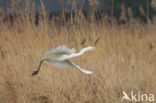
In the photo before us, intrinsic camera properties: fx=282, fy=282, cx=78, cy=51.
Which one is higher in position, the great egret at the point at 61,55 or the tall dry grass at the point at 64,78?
the great egret at the point at 61,55

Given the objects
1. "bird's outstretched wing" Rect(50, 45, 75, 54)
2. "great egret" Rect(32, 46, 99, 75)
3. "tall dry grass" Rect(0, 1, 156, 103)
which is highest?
"bird's outstretched wing" Rect(50, 45, 75, 54)

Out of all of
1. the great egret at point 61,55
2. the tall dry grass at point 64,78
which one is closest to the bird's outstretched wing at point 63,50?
the great egret at point 61,55

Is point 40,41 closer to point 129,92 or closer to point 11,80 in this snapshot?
point 11,80

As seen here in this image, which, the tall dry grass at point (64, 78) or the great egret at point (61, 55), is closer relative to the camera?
the great egret at point (61, 55)

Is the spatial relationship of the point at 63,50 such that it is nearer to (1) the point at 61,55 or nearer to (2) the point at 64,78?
(1) the point at 61,55

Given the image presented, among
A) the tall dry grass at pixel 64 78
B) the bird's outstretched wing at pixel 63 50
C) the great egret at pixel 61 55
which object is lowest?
the tall dry grass at pixel 64 78

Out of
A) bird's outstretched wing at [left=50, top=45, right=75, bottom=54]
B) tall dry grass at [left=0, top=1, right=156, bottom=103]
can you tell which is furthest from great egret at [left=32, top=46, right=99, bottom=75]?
tall dry grass at [left=0, top=1, right=156, bottom=103]

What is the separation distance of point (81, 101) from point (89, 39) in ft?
2.56

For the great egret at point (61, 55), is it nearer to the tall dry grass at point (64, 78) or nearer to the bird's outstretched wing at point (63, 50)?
the bird's outstretched wing at point (63, 50)

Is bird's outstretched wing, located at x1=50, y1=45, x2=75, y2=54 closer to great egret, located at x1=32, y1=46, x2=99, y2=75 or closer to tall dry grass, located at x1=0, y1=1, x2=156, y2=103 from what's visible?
great egret, located at x1=32, y1=46, x2=99, y2=75

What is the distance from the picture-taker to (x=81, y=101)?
2.40 metres

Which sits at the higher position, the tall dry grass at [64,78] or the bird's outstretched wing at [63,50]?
the bird's outstretched wing at [63,50]

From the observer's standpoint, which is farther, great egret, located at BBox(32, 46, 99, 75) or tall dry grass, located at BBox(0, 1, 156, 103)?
tall dry grass, located at BBox(0, 1, 156, 103)

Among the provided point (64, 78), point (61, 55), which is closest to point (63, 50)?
point (61, 55)
